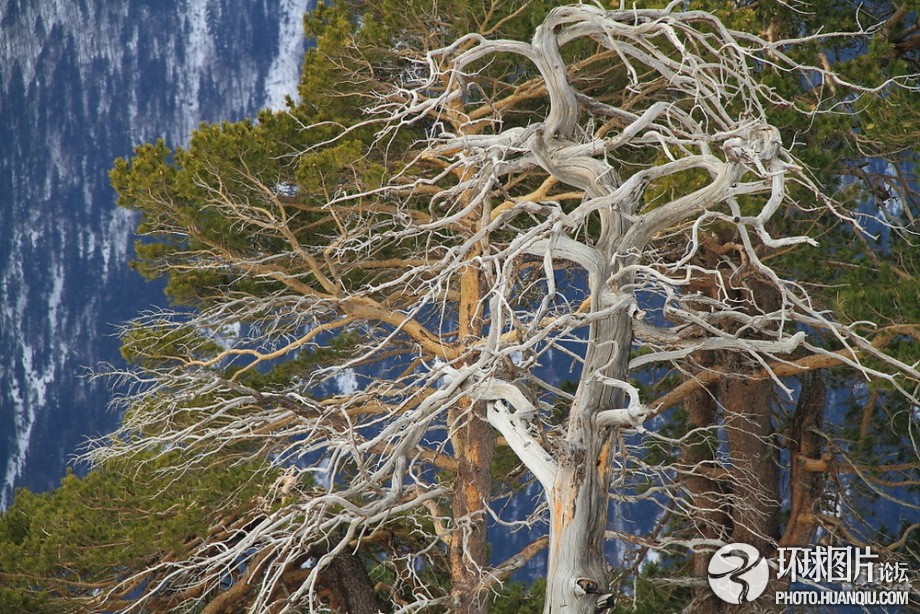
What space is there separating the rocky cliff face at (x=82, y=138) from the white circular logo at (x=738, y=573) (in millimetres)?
7223

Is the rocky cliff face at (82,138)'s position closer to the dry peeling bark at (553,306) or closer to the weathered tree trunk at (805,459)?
the dry peeling bark at (553,306)

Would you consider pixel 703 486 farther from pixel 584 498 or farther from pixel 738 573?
pixel 584 498

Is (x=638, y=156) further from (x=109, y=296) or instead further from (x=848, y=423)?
(x=109, y=296)

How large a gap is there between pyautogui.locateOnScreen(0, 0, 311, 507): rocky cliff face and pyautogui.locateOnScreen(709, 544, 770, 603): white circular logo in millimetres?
7223

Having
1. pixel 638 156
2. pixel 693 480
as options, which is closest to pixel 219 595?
pixel 693 480

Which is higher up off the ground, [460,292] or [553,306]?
[460,292]

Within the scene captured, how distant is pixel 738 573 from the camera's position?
5414mm

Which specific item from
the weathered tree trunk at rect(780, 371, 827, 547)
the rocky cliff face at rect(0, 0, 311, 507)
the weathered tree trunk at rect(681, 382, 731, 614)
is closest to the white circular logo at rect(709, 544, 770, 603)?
the weathered tree trunk at rect(681, 382, 731, 614)

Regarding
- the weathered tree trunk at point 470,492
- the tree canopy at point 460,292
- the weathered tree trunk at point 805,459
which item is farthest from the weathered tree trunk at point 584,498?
the weathered tree trunk at point 805,459

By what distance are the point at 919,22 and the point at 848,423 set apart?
293cm

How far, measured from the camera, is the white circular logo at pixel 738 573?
5.29 metres

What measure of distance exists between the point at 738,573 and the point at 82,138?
8.55m

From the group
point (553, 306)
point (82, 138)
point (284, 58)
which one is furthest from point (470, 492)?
point (82, 138)

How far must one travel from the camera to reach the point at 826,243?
5668 millimetres
